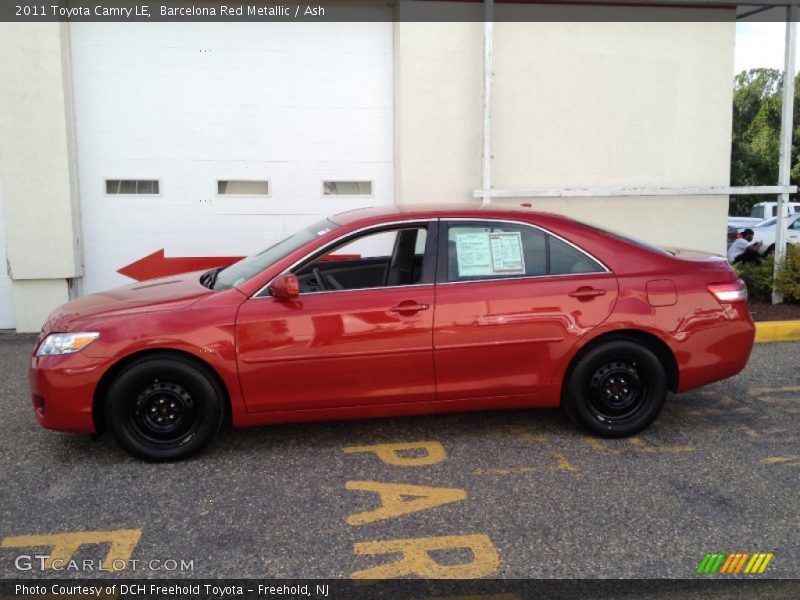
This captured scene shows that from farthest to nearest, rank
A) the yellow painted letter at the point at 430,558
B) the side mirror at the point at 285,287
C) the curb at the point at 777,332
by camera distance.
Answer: the curb at the point at 777,332 → the side mirror at the point at 285,287 → the yellow painted letter at the point at 430,558

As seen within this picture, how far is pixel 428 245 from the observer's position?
502 cm

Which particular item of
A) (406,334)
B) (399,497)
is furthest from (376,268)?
(399,497)

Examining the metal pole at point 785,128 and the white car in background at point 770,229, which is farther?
the white car in background at point 770,229

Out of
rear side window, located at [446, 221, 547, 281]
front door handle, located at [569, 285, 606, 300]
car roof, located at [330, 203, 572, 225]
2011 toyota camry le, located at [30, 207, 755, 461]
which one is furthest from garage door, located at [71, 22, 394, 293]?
front door handle, located at [569, 285, 606, 300]

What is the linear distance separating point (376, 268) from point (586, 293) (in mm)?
1421

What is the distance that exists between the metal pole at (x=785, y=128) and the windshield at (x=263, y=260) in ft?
20.0

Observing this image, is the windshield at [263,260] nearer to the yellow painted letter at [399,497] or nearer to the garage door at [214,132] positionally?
the yellow painted letter at [399,497]

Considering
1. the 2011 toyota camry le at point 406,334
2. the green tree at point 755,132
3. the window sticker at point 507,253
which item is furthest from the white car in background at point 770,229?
the window sticker at point 507,253

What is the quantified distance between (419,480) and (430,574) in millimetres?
1053

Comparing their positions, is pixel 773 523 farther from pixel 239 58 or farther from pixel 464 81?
pixel 239 58

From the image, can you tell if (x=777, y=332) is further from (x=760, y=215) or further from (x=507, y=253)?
(x=760, y=215)

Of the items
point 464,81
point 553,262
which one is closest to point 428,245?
point 553,262

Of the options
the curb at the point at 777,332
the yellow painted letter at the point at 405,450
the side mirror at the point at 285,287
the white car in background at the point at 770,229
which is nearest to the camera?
the side mirror at the point at 285,287

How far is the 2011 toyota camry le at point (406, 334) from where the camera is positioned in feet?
15.0
